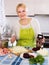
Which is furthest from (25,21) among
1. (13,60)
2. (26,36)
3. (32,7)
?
(13,60)

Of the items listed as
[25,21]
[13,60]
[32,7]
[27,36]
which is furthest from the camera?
[32,7]

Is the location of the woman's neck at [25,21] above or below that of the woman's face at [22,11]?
below

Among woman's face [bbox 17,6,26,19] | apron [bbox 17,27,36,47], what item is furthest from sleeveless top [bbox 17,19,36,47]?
woman's face [bbox 17,6,26,19]

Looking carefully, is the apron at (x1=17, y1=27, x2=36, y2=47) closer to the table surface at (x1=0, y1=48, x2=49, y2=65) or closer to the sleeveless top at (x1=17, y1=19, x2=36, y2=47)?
the sleeveless top at (x1=17, y1=19, x2=36, y2=47)

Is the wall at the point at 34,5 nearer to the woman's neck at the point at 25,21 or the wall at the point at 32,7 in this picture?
the wall at the point at 32,7

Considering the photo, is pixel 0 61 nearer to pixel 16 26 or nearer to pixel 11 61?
pixel 11 61

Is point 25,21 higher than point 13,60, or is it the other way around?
point 25,21

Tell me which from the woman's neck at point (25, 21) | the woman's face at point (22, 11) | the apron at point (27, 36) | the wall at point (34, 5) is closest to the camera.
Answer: the apron at point (27, 36)

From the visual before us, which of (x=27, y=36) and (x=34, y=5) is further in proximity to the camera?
(x=34, y=5)

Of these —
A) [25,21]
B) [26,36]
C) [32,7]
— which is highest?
[32,7]

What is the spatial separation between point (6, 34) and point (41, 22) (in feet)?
2.48

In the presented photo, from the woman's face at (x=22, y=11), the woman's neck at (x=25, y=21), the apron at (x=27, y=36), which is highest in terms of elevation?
the woman's face at (x=22, y=11)

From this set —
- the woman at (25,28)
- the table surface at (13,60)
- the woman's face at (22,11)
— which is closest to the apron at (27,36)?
the woman at (25,28)

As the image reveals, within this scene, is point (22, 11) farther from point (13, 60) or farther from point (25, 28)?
point (13, 60)
